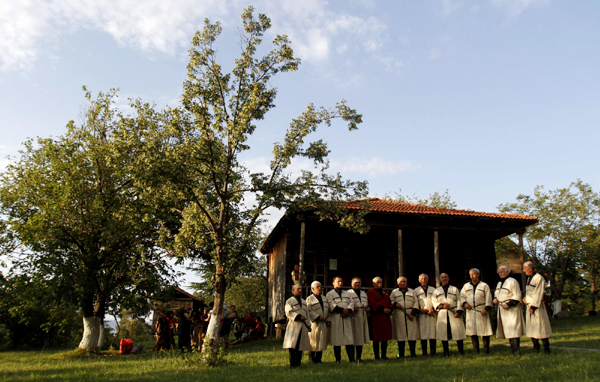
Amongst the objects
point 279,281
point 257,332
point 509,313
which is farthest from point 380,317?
point 279,281

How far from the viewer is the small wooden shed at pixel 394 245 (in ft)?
59.9

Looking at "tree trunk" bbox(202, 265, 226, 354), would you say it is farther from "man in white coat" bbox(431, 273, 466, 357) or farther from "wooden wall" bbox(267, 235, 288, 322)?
"wooden wall" bbox(267, 235, 288, 322)

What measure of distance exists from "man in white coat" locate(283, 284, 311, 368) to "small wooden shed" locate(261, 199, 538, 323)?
8.01 metres

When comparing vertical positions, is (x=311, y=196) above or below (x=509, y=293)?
above

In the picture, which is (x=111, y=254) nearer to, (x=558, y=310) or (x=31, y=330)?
(x=31, y=330)

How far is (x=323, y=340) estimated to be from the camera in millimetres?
9500

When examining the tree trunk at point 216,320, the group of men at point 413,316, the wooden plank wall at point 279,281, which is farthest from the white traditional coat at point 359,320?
the wooden plank wall at point 279,281

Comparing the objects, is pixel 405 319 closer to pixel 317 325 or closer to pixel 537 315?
pixel 317 325

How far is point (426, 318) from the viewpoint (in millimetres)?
10188

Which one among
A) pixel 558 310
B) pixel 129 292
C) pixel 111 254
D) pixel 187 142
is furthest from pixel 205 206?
pixel 558 310

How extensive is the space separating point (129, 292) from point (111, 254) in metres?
2.41

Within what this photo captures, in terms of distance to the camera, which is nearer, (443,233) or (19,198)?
(19,198)

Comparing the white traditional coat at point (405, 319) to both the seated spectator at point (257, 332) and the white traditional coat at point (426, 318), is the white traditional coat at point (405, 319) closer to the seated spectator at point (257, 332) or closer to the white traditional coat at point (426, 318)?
the white traditional coat at point (426, 318)

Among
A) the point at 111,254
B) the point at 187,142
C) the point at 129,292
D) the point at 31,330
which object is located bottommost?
the point at 31,330
